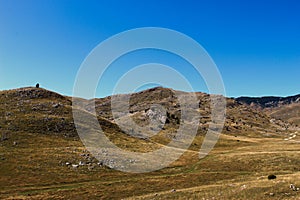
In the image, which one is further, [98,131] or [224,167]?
[98,131]

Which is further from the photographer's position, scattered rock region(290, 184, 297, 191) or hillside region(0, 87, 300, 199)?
hillside region(0, 87, 300, 199)

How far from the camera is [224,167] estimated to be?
7644 centimetres

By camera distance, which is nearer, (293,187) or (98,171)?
(293,187)

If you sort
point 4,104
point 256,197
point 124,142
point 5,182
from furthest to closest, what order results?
point 4,104, point 124,142, point 5,182, point 256,197

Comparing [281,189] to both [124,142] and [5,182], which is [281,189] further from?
[124,142]

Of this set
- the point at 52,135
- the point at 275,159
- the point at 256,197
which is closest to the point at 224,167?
the point at 275,159

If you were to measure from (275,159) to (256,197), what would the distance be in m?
44.5

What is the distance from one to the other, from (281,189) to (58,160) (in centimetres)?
5715

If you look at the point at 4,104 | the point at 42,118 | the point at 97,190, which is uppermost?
the point at 4,104

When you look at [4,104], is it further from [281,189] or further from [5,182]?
[281,189]

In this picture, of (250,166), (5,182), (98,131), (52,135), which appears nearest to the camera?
(5,182)

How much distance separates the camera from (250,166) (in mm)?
75938

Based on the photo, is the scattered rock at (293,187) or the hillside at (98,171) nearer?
the scattered rock at (293,187)

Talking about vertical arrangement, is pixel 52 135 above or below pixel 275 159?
above
